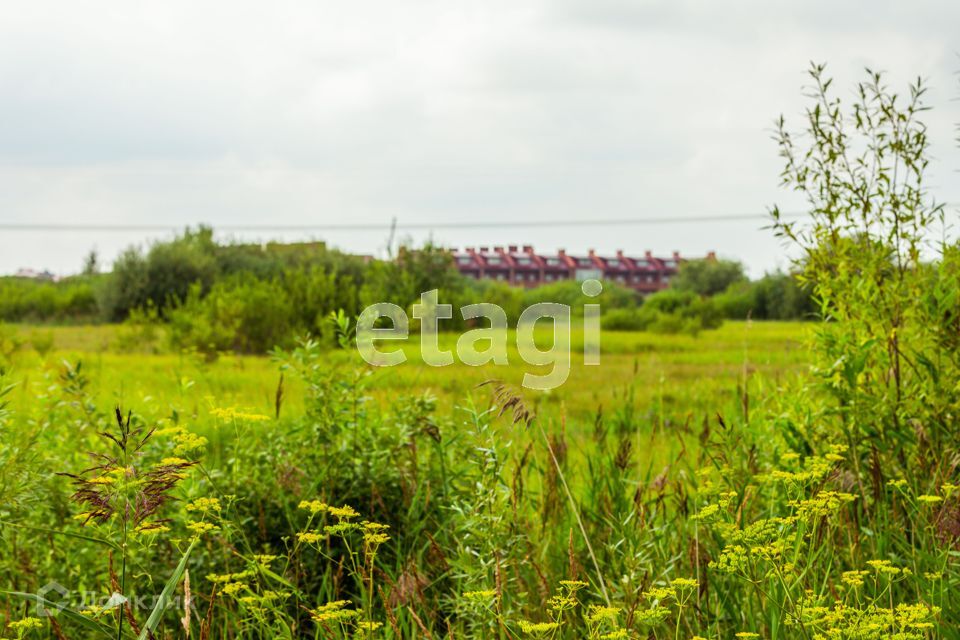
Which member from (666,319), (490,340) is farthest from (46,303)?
(490,340)

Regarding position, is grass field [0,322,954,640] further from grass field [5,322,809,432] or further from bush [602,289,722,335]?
bush [602,289,722,335]

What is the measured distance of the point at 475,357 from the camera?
12.2 metres

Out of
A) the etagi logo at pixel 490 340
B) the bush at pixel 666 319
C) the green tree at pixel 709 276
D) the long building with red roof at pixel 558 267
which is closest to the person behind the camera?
the etagi logo at pixel 490 340

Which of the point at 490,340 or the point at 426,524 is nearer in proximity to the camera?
the point at 426,524

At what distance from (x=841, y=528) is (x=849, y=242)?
1431mm

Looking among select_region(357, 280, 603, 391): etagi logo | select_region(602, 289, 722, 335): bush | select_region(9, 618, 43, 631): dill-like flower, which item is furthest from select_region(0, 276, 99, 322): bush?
select_region(9, 618, 43, 631): dill-like flower

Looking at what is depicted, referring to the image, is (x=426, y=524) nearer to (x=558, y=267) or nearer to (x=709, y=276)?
(x=709, y=276)

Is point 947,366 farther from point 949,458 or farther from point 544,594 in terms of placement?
point 544,594

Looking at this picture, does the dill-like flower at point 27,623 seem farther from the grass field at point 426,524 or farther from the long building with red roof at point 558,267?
the long building with red roof at point 558,267

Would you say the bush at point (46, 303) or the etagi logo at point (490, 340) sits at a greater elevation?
the bush at point (46, 303)

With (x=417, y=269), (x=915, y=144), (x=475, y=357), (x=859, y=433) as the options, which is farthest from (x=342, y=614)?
(x=417, y=269)

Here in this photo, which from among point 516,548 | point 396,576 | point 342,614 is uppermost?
point 342,614

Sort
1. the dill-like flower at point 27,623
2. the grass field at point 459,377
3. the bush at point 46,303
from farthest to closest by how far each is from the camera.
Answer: the bush at point 46,303 < the grass field at point 459,377 < the dill-like flower at point 27,623

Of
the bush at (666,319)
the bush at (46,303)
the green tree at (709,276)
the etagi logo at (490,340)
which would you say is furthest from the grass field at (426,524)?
the green tree at (709,276)
